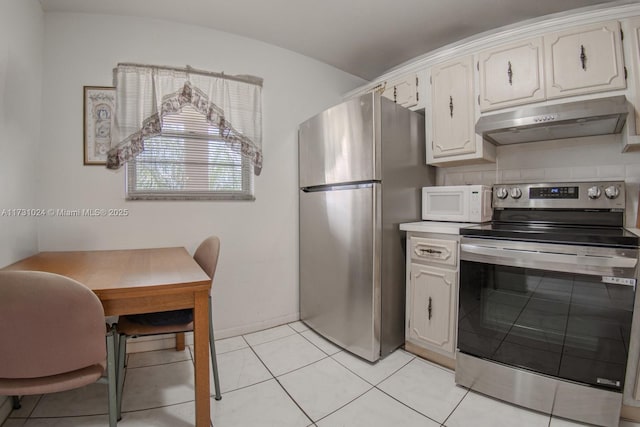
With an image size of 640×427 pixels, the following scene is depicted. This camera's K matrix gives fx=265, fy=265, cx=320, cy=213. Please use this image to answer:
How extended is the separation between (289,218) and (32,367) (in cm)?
174

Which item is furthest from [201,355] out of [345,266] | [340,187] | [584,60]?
[584,60]

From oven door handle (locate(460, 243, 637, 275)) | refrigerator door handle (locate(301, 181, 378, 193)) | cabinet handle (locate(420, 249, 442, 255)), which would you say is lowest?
cabinet handle (locate(420, 249, 442, 255))

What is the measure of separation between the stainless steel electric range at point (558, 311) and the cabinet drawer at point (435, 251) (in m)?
0.12

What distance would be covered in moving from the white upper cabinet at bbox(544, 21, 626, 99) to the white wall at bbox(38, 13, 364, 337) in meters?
1.68

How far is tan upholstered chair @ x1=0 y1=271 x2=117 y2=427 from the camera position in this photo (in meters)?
0.85

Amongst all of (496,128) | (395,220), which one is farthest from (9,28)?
(496,128)

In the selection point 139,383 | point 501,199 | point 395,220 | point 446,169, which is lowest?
point 139,383

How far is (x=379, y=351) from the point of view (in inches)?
70.2

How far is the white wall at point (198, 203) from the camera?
1.78 m

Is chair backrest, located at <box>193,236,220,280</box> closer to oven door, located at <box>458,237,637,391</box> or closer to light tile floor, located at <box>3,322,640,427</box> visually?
light tile floor, located at <box>3,322,640,427</box>

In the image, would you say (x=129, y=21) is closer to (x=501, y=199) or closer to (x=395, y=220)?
(x=395, y=220)

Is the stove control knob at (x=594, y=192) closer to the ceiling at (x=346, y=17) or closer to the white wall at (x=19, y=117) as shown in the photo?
the ceiling at (x=346, y=17)

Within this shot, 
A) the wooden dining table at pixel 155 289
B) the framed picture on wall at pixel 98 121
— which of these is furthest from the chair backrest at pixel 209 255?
the framed picture on wall at pixel 98 121

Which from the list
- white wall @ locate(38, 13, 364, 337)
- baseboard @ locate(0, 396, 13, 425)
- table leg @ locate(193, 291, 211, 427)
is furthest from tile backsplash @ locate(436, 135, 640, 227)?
baseboard @ locate(0, 396, 13, 425)
